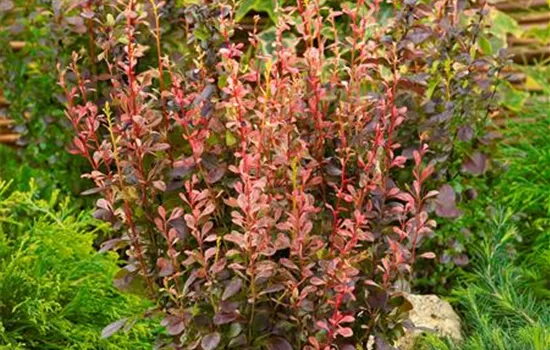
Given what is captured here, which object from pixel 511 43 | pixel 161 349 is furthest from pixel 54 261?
pixel 511 43

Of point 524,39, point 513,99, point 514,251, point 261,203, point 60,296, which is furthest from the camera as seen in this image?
point 524,39

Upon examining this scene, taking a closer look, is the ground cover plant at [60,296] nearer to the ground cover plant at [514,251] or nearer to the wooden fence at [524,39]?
the ground cover plant at [514,251]

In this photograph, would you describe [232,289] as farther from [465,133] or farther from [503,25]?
[503,25]

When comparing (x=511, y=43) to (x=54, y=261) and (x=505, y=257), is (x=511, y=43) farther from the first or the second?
(x=54, y=261)

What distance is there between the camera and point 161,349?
2451 mm

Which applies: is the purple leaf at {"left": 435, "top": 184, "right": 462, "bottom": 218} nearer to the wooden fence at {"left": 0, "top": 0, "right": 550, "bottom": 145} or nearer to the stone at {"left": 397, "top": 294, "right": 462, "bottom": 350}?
the stone at {"left": 397, "top": 294, "right": 462, "bottom": 350}

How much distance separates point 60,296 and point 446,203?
3.68 feet


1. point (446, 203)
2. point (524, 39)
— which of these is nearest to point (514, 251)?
point (446, 203)

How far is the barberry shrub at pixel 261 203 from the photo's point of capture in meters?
2.23

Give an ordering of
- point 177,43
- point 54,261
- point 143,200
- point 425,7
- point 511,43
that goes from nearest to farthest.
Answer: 1. point 143,200
2. point 54,261
3. point 425,7
4. point 177,43
5. point 511,43

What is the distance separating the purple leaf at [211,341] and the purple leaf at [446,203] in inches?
40.4

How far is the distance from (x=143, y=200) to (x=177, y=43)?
1.37 metres

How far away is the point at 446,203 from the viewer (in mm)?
3051

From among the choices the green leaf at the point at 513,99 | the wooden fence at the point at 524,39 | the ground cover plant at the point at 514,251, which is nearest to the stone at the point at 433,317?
the ground cover plant at the point at 514,251
